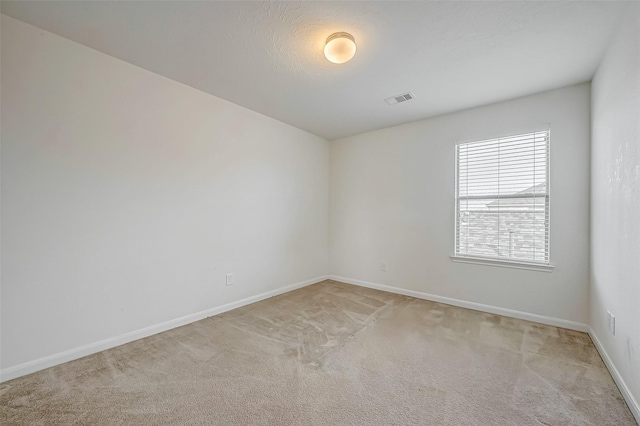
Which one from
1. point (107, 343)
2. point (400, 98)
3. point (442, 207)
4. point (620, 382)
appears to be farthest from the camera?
point (442, 207)

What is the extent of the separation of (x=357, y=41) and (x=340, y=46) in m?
0.19

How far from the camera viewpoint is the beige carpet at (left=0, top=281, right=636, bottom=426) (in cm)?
155

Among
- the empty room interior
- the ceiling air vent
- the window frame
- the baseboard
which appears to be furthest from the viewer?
the ceiling air vent

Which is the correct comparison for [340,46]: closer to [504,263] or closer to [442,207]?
[442,207]

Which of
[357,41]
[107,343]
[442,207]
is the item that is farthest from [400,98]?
[107,343]

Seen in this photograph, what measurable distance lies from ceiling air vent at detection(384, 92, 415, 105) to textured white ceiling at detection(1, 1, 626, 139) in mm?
99

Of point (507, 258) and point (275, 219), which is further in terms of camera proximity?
point (275, 219)

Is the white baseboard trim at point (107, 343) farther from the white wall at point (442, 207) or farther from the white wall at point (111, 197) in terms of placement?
the white wall at point (442, 207)

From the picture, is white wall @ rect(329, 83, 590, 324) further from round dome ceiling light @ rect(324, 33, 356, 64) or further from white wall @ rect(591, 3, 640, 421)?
round dome ceiling light @ rect(324, 33, 356, 64)

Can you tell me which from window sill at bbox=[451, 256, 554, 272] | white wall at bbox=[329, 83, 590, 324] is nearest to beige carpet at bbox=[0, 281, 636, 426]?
white wall at bbox=[329, 83, 590, 324]

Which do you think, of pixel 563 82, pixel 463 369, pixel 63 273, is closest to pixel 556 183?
pixel 563 82

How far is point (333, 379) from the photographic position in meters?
1.88

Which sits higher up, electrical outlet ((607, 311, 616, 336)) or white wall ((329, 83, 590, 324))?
white wall ((329, 83, 590, 324))

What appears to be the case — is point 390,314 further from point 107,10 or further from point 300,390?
point 107,10
